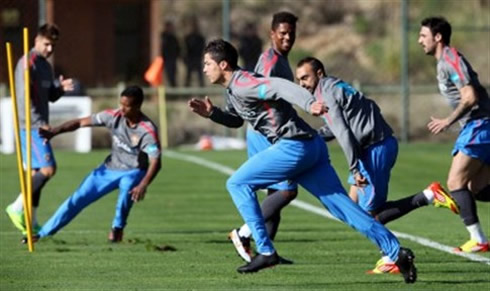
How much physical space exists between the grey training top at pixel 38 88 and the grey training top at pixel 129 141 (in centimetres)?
84

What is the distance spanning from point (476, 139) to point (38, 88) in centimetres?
453

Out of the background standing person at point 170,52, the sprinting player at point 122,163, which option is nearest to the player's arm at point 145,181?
the sprinting player at point 122,163

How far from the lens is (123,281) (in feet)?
39.4

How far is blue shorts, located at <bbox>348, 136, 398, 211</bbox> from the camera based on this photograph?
13258 millimetres

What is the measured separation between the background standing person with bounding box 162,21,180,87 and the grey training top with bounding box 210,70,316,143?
21.3 meters

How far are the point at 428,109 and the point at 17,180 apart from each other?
539 inches

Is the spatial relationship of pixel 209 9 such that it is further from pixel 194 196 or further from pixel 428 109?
pixel 194 196

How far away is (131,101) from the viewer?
15352 mm

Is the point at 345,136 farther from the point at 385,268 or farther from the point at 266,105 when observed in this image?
the point at 385,268

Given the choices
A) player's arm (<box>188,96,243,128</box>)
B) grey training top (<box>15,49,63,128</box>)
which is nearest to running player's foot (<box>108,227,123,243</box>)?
grey training top (<box>15,49,63,128</box>)

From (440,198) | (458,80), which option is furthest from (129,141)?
(458,80)

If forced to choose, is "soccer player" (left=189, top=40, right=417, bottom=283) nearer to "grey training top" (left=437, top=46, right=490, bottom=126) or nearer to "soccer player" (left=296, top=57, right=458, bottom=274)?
"soccer player" (left=296, top=57, right=458, bottom=274)

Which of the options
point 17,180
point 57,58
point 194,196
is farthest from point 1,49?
point 194,196

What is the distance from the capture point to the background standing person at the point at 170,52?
3372cm
